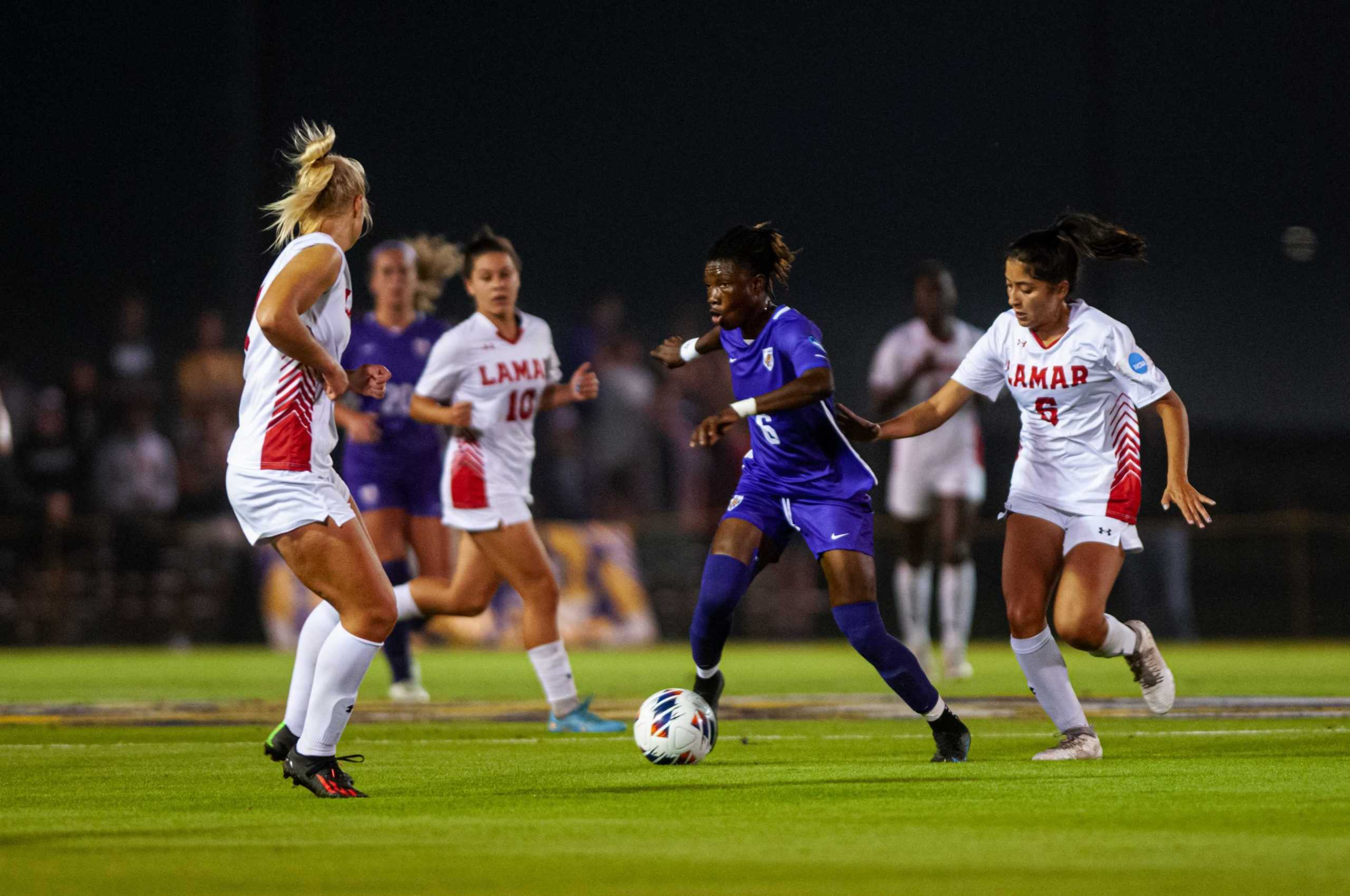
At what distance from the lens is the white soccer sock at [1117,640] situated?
274 inches

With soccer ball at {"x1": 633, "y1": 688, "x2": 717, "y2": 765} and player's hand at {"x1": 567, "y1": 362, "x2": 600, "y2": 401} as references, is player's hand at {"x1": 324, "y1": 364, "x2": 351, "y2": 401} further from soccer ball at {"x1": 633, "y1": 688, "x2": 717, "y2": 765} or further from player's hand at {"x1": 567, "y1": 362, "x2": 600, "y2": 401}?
player's hand at {"x1": 567, "y1": 362, "x2": 600, "y2": 401}

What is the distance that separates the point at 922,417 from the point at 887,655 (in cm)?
99

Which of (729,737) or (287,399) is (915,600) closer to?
(729,737)

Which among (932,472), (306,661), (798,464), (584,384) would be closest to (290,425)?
(306,661)

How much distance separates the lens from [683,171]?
68.1ft

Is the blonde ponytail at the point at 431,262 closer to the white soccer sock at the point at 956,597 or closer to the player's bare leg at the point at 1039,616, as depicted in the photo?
the white soccer sock at the point at 956,597

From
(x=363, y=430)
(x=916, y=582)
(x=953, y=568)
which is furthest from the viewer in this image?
(x=916, y=582)

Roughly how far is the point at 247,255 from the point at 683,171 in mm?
4967

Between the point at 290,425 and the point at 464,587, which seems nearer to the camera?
the point at 290,425

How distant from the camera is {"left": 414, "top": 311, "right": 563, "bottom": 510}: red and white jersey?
29.2 ft

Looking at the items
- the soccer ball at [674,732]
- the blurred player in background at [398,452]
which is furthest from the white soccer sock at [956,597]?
the soccer ball at [674,732]

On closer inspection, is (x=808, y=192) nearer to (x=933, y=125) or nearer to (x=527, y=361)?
(x=933, y=125)

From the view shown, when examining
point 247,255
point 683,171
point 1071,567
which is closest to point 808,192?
point 683,171

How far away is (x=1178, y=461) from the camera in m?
6.78
